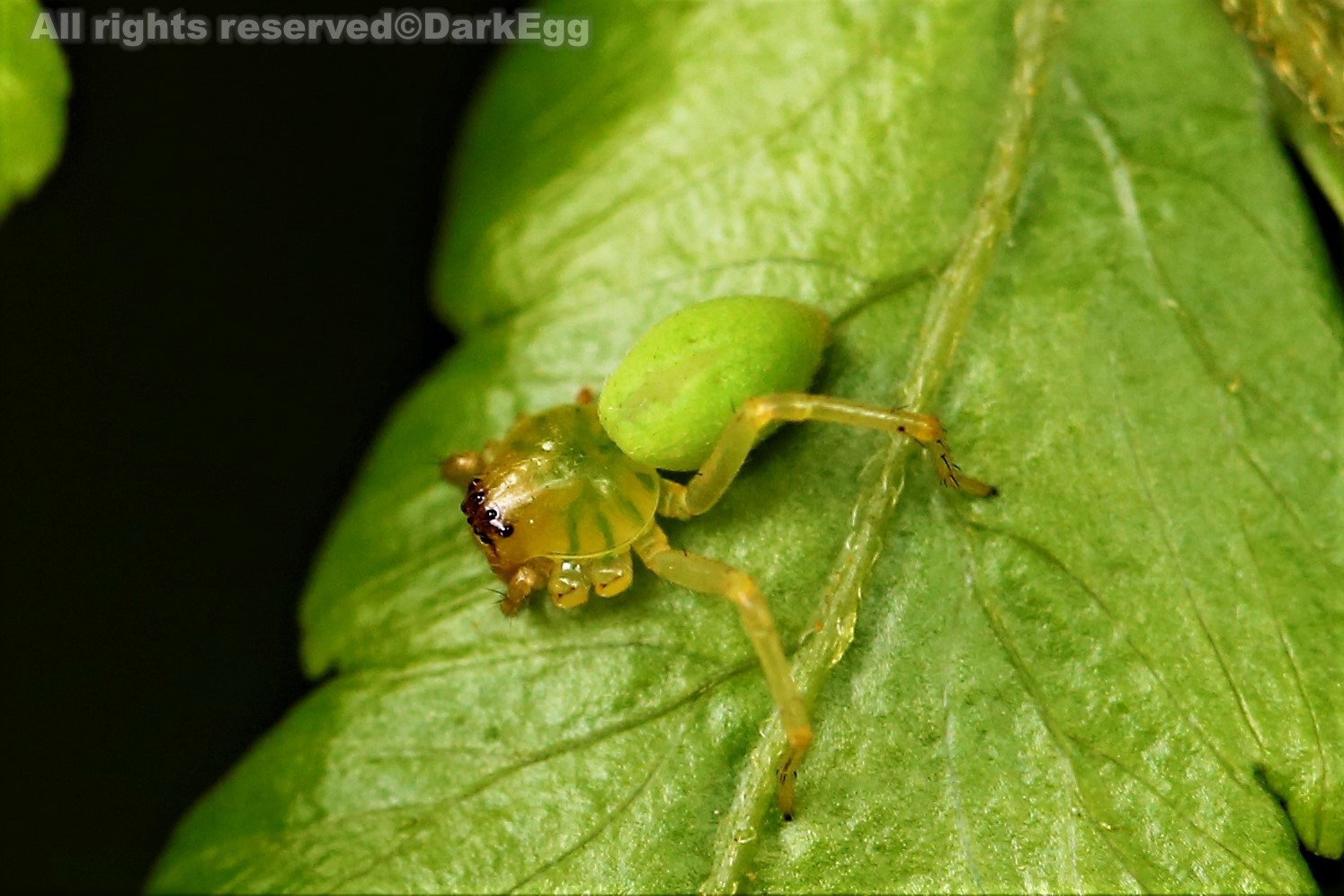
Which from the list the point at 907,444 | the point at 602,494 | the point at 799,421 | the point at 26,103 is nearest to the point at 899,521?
the point at 907,444

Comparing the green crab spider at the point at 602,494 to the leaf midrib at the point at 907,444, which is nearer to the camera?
the leaf midrib at the point at 907,444

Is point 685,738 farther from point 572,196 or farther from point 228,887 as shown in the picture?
point 572,196

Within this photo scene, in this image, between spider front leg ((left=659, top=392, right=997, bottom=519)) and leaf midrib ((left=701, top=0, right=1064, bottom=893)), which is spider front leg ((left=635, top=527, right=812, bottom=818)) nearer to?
leaf midrib ((left=701, top=0, right=1064, bottom=893))

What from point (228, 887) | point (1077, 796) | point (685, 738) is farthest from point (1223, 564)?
point (228, 887)

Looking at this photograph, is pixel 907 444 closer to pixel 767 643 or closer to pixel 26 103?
pixel 767 643

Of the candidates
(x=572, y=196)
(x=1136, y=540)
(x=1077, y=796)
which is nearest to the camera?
(x=1077, y=796)

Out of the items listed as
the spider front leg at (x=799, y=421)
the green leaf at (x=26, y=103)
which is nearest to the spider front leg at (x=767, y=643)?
the spider front leg at (x=799, y=421)

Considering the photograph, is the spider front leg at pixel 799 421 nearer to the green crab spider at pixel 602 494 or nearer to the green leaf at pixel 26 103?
the green crab spider at pixel 602 494
